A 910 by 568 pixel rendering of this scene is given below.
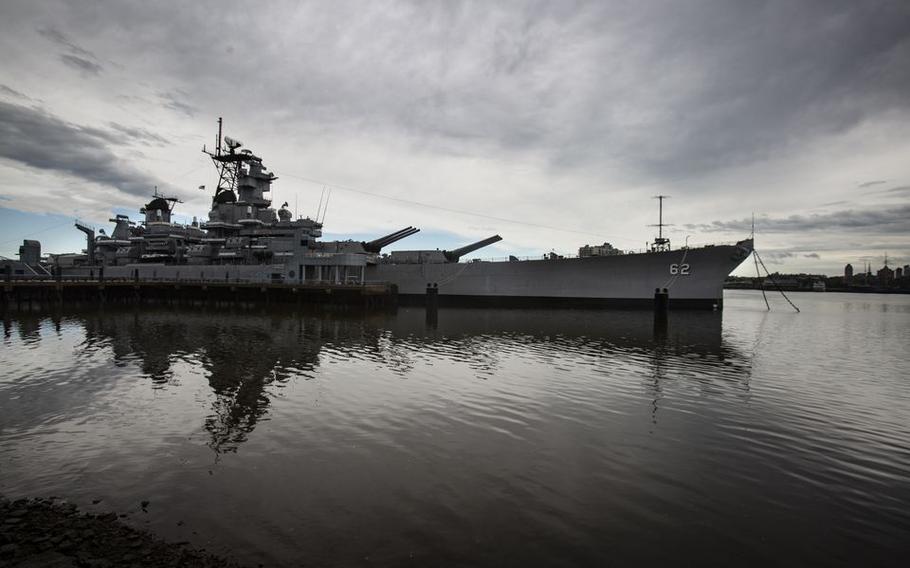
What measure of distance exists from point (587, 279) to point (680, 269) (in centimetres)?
832

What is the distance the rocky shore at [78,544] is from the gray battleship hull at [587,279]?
37909 mm

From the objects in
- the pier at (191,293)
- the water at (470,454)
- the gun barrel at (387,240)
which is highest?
the gun barrel at (387,240)

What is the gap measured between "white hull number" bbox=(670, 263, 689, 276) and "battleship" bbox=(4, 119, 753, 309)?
85 mm

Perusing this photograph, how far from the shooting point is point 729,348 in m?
20.6

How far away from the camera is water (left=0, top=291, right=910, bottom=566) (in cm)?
510

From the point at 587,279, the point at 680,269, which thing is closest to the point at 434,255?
the point at 587,279

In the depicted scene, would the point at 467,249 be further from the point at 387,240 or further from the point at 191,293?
the point at 191,293

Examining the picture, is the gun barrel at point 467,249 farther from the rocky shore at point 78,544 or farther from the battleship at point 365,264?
the rocky shore at point 78,544

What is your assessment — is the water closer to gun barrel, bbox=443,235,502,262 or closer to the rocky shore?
the rocky shore

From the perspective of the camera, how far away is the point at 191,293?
150 feet

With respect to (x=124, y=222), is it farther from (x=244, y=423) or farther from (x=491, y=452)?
(x=491, y=452)

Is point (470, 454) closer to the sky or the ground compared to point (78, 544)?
closer to the ground

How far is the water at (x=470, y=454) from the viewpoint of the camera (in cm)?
510

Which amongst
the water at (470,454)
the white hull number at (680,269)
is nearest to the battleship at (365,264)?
the white hull number at (680,269)
